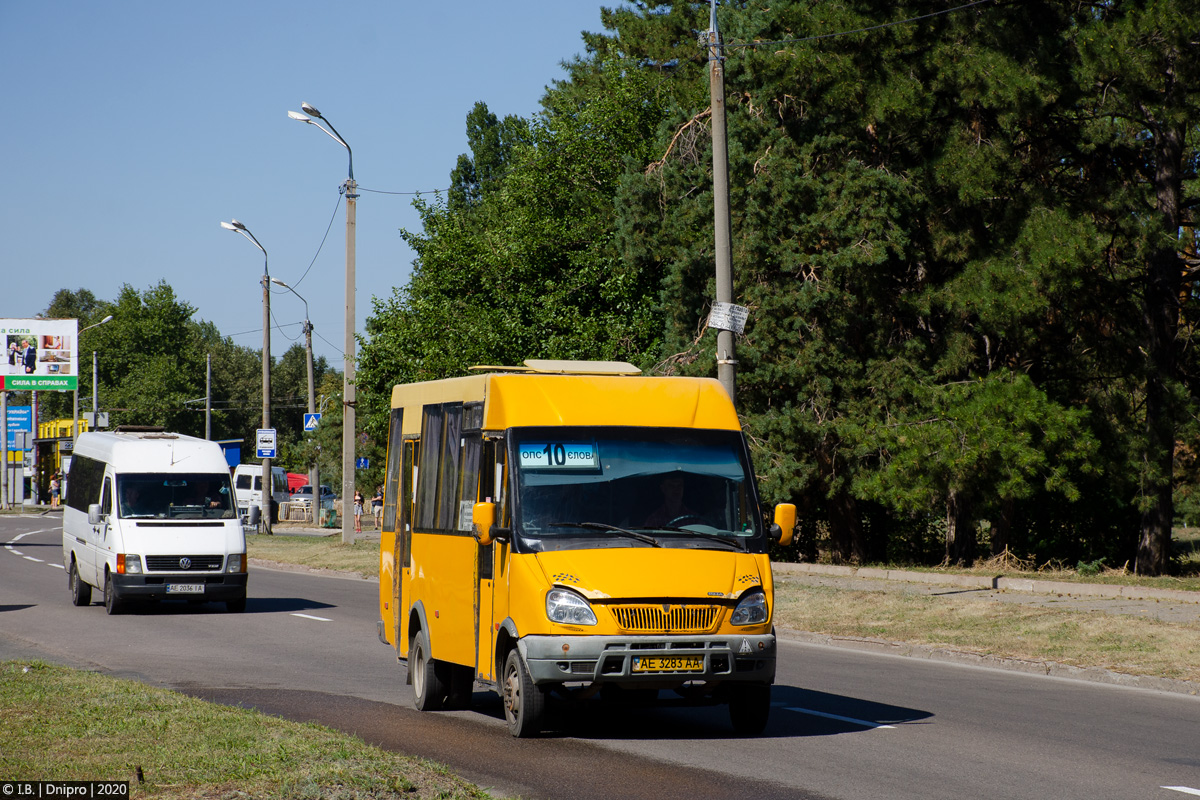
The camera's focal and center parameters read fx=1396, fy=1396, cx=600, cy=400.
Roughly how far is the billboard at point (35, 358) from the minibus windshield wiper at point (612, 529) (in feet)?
215

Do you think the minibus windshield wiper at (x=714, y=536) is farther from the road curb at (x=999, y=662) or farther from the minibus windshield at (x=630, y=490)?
the road curb at (x=999, y=662)

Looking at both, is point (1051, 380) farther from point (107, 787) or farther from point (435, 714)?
point (107, 787)

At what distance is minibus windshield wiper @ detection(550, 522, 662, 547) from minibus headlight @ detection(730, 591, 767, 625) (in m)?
0.70

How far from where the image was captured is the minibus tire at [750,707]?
10.1 metres

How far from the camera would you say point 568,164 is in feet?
122

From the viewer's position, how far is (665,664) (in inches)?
368

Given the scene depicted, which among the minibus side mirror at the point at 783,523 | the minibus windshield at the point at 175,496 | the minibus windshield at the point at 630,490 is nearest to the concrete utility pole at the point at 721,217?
the minibus side mirror at the point at 783,523

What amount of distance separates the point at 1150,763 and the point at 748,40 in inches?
863

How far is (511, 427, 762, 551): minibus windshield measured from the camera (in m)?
9.82

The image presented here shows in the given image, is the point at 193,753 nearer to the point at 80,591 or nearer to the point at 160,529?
the point at 160,529

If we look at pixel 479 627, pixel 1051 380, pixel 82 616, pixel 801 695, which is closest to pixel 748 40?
pixel 1051 380

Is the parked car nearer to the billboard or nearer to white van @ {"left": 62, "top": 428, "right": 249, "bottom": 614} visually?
the billboard

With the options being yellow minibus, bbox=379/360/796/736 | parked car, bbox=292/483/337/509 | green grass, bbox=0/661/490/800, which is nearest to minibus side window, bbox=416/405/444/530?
yellow minibus, bbox=379/360/796/736

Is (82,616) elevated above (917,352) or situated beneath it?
situated beneath
